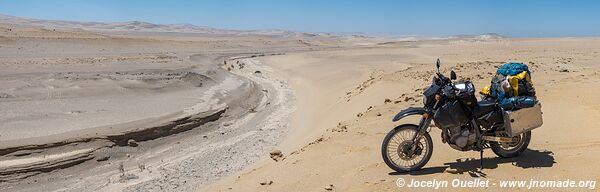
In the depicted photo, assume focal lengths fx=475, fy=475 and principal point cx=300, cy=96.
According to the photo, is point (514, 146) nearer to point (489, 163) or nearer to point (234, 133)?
point (489, 163)

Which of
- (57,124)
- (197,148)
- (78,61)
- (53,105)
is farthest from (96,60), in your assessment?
(197,148)

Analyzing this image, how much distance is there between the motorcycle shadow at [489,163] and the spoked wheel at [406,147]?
0.12 meters

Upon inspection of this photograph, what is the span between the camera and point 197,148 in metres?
13.1

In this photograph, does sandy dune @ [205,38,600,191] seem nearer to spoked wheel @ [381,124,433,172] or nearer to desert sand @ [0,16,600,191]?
desert sand @ [0,16,600,191]

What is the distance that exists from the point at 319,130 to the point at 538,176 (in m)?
8.01

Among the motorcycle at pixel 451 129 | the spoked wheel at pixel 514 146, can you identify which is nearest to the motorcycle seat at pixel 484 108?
the motorcycle at pixel 451 129

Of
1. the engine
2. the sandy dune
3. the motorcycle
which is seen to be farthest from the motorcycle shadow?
the engine

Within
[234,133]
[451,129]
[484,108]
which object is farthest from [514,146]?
[234,133]

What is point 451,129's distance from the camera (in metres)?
6.23

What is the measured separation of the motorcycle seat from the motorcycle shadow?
2.31ft

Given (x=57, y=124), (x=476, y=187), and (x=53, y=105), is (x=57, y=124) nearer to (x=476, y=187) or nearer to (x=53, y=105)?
(x=53, y=105)

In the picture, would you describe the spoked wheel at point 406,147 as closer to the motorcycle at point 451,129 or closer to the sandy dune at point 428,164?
the motorcycle at point 451,129

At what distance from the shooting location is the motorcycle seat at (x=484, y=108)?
20.6 ft

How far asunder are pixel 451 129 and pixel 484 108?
0.56 meters
